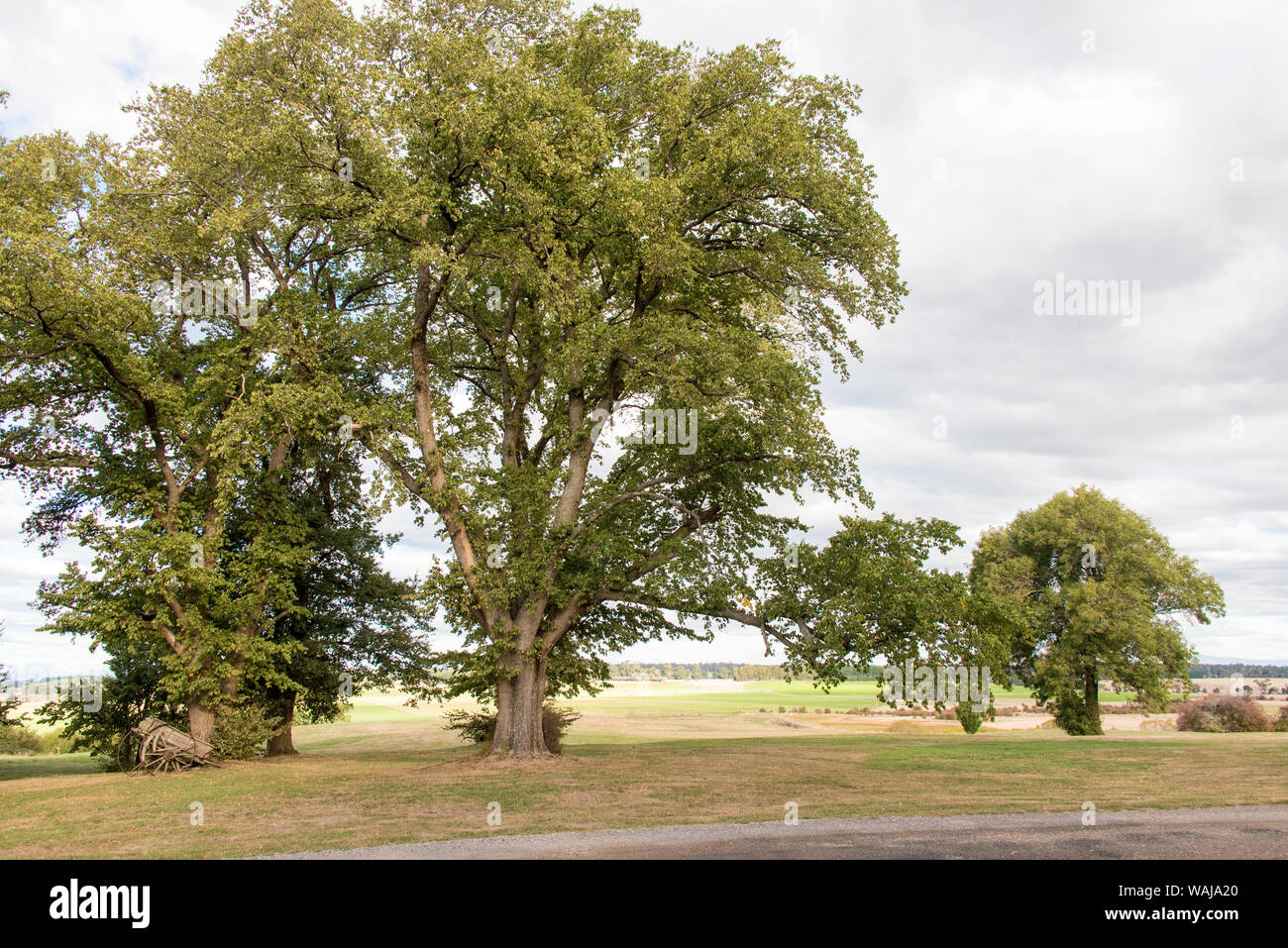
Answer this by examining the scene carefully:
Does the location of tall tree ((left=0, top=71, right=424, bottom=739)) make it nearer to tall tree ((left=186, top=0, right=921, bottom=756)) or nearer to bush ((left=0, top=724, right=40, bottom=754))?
tall tree ((left=186, top=0, right=921, bottom=756))

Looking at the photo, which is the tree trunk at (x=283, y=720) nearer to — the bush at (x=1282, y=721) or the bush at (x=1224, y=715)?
the bush at (x=1224, y=715)

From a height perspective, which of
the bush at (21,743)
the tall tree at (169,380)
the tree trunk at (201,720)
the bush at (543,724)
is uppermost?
the tall tree at (169,380)

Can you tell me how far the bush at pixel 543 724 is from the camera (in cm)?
2670

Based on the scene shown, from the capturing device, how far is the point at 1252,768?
20.5 metres

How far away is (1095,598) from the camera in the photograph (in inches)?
1570

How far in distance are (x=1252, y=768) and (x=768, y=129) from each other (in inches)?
811

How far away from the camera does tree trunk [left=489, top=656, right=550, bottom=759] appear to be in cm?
2345

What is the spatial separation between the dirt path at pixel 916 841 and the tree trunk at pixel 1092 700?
30490 millimetres

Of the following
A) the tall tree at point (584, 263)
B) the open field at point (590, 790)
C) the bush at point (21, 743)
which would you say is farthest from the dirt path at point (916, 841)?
the bush at point (21, 743)

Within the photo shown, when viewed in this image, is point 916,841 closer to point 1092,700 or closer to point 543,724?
point 543,724

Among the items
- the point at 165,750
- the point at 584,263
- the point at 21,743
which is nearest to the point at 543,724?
the point at 165,750

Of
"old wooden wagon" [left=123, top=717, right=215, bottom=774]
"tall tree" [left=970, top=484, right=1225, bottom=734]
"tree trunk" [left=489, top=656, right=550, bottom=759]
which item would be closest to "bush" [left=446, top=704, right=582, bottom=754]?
"tree trunk" [left=489, top=656, right=550, bottom=759]
